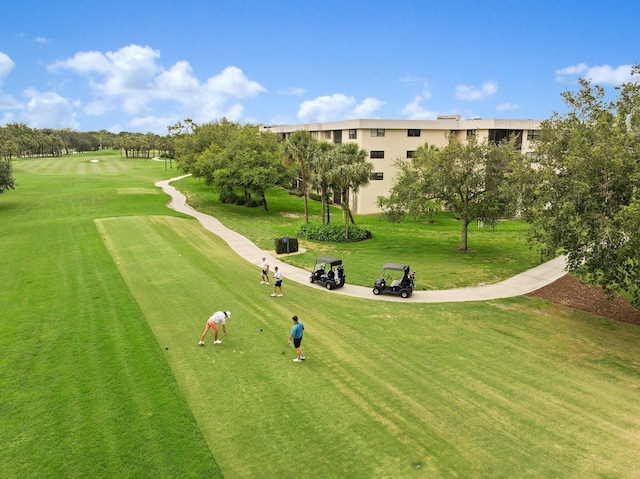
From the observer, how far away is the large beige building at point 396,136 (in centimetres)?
4972

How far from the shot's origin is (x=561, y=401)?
11453 millimetres

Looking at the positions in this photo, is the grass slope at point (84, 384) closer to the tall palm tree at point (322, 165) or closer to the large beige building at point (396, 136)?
the tall palm tree at point (322, 165)

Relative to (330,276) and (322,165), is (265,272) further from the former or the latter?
(322,165)

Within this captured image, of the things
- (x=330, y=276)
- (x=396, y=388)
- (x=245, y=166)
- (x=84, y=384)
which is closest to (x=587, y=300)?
(x=330, y=276)

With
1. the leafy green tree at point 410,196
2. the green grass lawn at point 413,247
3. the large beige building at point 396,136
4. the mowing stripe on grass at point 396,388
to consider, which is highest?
the large beige building at point 396,136

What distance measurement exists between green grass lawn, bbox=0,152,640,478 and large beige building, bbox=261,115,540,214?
31824mm

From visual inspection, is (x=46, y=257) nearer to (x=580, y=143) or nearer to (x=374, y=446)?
Answer: (x=374, y=446)

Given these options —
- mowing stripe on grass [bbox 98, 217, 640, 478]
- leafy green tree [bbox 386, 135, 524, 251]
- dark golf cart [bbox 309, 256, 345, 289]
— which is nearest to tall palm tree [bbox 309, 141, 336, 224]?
leafy green tree [bbox 386, 135, 524, 251]

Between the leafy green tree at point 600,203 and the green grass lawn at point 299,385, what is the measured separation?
121 inches

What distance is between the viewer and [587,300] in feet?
65.6

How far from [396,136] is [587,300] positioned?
34719 mm

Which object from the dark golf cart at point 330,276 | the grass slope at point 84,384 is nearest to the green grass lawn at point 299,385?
the grass slope at point 84,384

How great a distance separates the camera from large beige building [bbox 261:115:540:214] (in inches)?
1957

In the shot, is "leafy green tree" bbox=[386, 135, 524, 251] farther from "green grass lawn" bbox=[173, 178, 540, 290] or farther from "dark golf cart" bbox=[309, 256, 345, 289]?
"dark golf cart" bbox=[309, 256, 345, 289]
